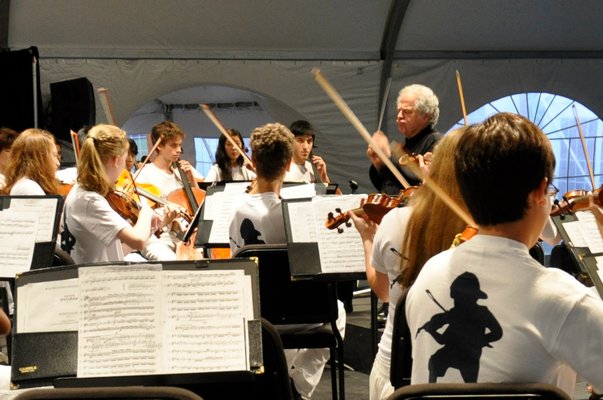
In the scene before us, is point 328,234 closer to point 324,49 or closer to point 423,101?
point 423,101

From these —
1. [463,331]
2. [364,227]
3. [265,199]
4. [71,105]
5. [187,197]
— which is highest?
[71,105]

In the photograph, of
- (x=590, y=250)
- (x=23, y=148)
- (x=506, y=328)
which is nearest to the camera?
(x=506, y=328)

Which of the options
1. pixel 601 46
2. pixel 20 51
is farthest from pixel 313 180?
pixel 601 46

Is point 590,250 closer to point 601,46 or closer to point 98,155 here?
point 98,155

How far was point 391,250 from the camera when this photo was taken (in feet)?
9.81

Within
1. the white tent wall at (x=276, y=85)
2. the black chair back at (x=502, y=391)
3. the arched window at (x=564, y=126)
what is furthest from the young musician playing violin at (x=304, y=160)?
the black chair back at (x=502, y=391)

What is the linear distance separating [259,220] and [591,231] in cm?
147

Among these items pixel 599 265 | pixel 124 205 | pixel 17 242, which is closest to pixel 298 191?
pixel 124 205

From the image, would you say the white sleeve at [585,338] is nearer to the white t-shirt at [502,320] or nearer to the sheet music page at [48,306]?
the white t-shirt at [502,320]

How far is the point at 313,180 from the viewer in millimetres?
6848

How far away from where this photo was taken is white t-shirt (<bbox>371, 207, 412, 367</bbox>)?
9.59 feet

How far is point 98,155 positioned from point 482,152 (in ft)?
8.95

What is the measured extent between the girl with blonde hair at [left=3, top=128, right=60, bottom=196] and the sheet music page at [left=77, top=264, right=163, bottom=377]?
2449mm

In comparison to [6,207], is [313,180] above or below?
above
